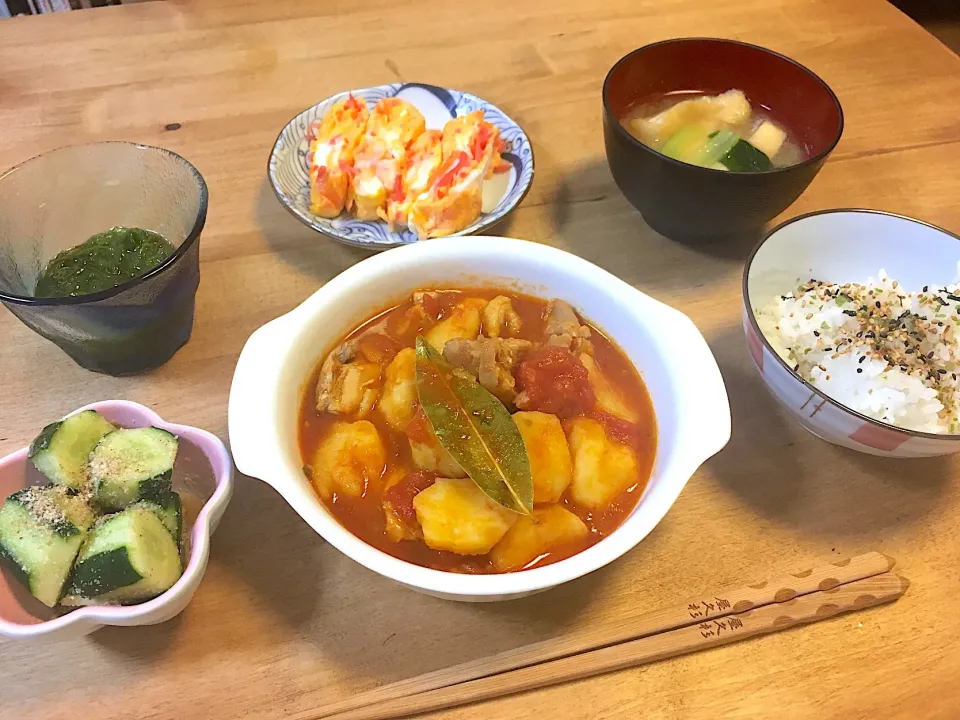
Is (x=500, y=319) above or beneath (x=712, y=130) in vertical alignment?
beneath

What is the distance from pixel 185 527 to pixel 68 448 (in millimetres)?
248

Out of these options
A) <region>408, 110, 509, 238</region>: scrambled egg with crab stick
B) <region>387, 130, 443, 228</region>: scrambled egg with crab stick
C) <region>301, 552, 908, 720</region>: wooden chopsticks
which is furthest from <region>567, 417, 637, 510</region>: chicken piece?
<region>387, 130, 443, 228</region>: scrambled egg with crab stick

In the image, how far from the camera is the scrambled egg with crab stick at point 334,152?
1.88m

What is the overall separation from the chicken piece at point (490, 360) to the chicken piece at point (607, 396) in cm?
14

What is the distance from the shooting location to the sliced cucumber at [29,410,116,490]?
1.22 meters

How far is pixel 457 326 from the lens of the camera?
1471 mm

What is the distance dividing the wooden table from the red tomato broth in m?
0.15

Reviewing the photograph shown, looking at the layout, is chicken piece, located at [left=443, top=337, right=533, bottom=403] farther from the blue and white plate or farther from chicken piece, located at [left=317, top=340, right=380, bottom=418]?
the blue and white plate

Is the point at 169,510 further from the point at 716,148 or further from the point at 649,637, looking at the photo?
the point at 716,148

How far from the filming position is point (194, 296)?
66.9 inches

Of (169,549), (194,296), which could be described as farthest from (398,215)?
(169,549)

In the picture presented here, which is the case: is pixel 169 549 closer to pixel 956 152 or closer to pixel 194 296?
pixel 194 296

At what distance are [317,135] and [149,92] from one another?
0.79 m

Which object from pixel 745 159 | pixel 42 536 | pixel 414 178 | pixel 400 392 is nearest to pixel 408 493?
pixel 400 392
